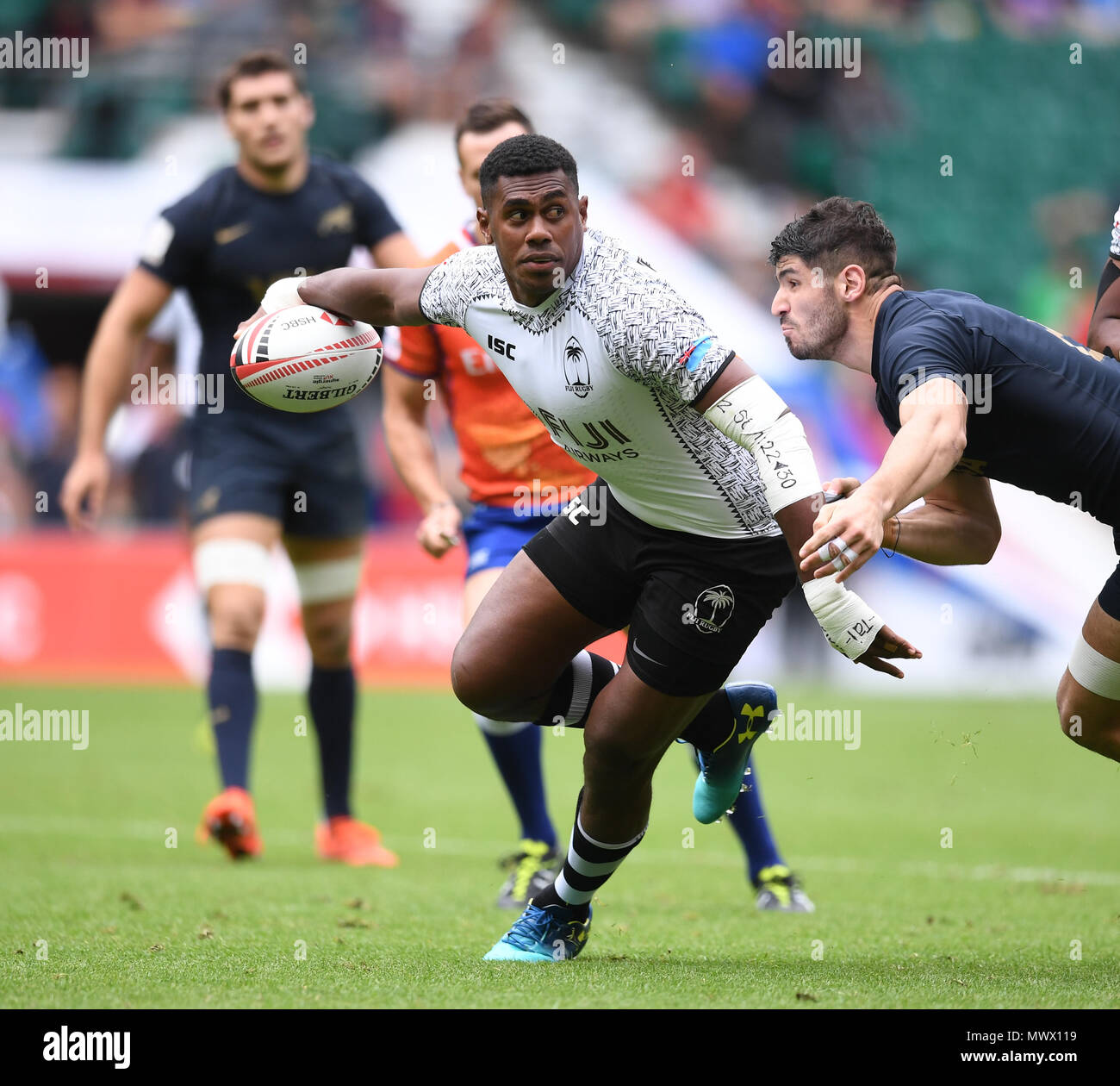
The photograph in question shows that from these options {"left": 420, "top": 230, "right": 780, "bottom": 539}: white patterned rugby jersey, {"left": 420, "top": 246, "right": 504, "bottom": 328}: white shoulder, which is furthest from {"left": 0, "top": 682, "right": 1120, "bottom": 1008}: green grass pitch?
{"left": 420, "top": 246, "right": 504, "bottom": 328}: white shoulder

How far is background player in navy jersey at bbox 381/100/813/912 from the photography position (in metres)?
6.20

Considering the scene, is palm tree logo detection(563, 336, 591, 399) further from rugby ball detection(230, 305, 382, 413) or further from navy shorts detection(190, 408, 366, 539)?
navy shorts detection(190, 408, 366, 539)

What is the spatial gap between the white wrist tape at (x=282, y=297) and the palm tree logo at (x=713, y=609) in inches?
64.7

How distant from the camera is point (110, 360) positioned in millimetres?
7543

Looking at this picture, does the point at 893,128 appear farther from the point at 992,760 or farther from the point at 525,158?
the point at 525,158

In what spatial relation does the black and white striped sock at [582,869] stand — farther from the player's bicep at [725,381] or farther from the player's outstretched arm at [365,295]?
the player's outstretched arm at [365,295]

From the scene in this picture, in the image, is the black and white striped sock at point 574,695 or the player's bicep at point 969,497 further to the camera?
the black and white striped sock at point 574,695

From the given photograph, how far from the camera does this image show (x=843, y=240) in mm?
4531

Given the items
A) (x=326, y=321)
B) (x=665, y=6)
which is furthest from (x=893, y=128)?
(x=326, y=321)

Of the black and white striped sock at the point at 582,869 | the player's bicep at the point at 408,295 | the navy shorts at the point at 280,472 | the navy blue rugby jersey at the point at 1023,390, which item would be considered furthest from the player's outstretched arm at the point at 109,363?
the navy blue rugby jersey at the point at 1023,390

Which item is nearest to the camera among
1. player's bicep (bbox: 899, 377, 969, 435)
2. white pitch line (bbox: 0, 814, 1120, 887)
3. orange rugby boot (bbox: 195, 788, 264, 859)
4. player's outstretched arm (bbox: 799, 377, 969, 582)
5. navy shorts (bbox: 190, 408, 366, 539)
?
player's outstretched arm (bbox: 799, 377, 969, 582)

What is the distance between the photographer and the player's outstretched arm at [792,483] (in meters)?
4.00

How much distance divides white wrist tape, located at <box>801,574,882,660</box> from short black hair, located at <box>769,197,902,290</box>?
3.42 ft
